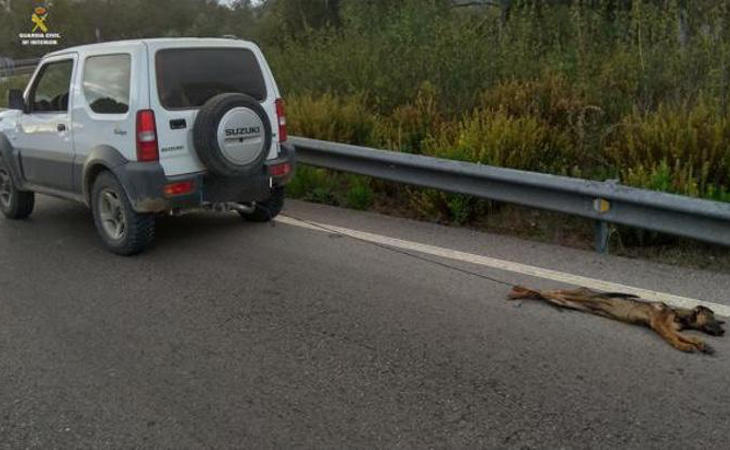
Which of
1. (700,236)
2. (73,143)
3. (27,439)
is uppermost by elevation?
(73,143)

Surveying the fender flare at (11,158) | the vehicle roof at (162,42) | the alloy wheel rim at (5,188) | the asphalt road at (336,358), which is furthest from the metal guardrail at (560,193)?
the alloy wheel rim at (5,188)

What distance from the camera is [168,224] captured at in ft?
23.6

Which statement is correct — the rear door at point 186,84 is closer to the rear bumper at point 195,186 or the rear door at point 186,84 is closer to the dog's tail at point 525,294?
the rear bumper at point 195,186

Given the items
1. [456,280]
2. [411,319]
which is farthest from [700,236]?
[411,319]

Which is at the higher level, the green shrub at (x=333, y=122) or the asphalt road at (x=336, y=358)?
the green shrub at (x=333, y=122)

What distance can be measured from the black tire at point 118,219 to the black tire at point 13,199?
183 cm

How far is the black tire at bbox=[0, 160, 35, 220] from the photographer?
7.55m

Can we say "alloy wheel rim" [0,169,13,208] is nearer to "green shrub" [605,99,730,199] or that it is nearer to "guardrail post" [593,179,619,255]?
"guardrail post" [593,179,619,255]

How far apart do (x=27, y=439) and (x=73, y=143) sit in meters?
3.85

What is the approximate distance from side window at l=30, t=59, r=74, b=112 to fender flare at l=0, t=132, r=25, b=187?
637 millimetres

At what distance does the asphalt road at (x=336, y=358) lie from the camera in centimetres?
322

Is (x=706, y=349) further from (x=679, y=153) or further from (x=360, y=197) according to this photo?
(x=360, y=197)

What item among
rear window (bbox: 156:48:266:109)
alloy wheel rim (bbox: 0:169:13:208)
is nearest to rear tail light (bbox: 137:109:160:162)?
rear window (bbox: 156:48:266:109)

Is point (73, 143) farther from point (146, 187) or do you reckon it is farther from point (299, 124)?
point (299, 124)
